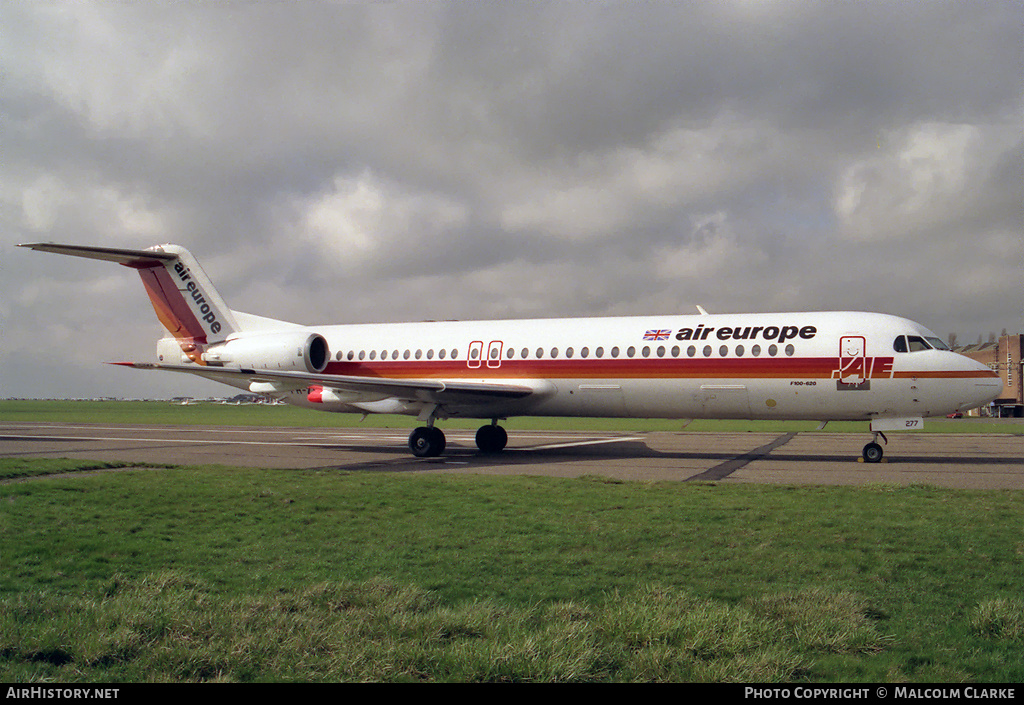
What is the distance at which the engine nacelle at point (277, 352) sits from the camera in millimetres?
22938

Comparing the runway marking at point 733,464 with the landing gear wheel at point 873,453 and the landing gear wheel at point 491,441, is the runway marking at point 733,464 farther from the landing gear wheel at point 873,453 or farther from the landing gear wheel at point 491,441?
the landing gear wheel at point 491,441

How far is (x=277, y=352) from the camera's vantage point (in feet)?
A: 75.4

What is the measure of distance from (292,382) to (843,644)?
62.4 ft

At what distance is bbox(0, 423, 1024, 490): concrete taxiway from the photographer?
50.8ft

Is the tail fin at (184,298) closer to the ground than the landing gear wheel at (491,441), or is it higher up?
higher up

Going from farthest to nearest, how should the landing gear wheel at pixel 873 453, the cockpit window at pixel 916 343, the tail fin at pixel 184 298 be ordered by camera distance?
the tail fin at pixel 184 298
the landing gear wheel at pixel 873 453
the cockpit window at pixel 916 343

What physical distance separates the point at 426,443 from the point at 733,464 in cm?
852

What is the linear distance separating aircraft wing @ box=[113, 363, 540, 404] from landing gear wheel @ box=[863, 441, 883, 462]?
892cm

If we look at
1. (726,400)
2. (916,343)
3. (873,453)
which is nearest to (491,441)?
(726,400)

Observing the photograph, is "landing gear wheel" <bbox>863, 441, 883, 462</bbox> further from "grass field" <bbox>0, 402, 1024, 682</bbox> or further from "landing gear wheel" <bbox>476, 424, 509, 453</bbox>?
"landing gear wheel" <bbox>476, 424, 509, 453</bbox>

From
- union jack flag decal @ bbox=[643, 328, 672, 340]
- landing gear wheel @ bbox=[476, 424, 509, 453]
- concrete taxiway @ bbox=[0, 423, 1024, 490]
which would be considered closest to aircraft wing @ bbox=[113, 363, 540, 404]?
concrete taxiway @ bbox=[0, 423, 1024, 490]

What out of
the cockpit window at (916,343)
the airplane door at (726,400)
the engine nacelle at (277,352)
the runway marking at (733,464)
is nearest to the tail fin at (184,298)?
the engine nacelle at (277,352)

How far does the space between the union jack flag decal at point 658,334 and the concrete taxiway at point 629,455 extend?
3342 mm
